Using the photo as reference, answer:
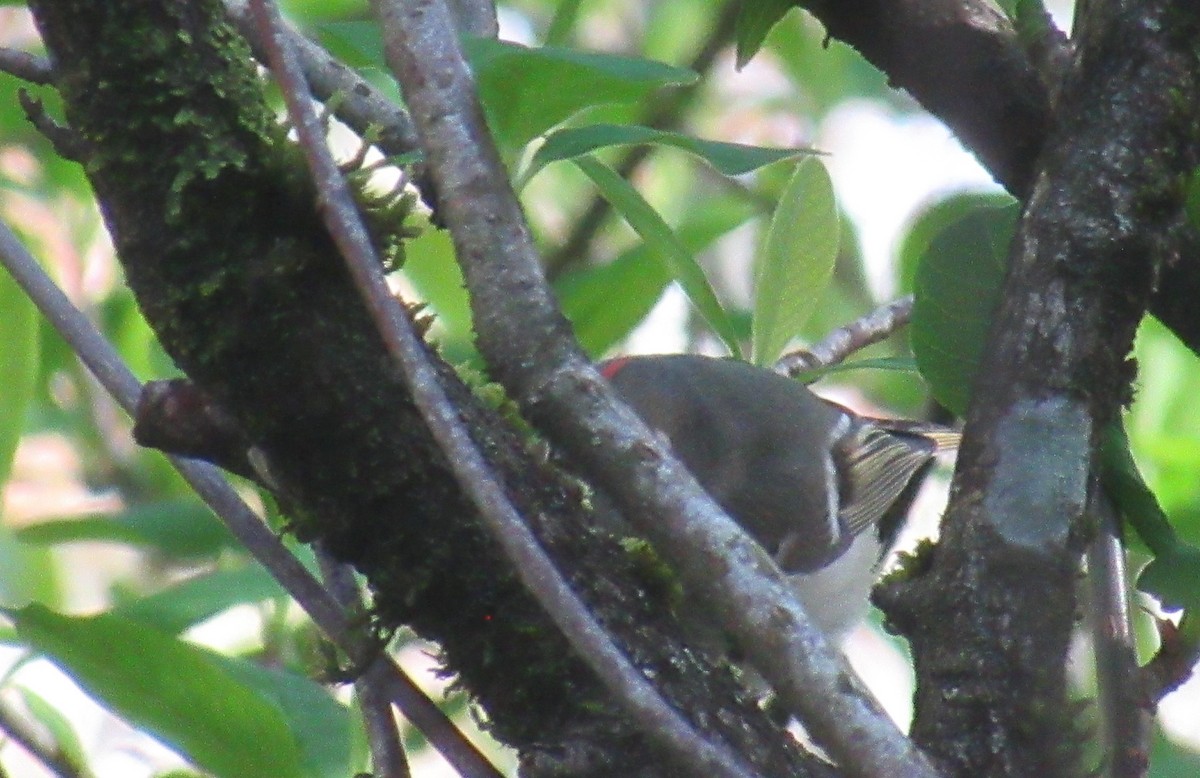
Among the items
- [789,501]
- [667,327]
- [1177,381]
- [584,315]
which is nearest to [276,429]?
[584,315]

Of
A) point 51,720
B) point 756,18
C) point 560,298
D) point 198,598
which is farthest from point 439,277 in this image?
point 756,18

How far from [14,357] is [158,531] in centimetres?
52

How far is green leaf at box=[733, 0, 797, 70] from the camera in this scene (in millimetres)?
1875

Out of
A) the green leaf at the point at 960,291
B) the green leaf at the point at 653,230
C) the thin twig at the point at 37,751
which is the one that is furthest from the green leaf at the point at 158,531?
the green leaf at the point at 960,291

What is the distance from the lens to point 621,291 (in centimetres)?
279

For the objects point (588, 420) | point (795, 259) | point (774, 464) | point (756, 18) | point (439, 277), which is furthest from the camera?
point (774, 464)

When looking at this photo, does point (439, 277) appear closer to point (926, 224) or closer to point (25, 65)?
point (926, 224)

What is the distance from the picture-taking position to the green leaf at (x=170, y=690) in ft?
4.97

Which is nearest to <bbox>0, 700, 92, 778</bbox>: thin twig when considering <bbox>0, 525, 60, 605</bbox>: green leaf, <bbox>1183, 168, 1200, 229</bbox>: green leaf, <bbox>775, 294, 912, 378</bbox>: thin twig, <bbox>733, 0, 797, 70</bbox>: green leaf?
<bbox>0, 525, 60, 605</bbox>: green leaf

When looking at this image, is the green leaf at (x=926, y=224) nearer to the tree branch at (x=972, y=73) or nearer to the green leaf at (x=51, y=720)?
the tree branch at (x=972, y=73)

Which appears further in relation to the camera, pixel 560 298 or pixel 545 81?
pixel 560 298

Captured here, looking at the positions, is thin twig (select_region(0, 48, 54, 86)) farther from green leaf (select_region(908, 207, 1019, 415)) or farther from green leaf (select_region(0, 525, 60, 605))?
green leaf (select_region(0, 525, 60, 605))

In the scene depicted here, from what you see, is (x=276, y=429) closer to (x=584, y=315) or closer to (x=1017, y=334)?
(x=1017, y=334)

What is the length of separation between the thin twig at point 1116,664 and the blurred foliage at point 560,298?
0.25 feet
